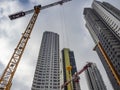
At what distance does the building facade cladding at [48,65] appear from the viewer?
11169 centimetres

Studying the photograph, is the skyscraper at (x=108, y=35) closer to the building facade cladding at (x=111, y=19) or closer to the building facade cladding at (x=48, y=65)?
the building facade cladding at (x=111, y=19)

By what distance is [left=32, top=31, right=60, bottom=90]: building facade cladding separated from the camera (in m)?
112

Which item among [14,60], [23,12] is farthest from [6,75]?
[23,12]

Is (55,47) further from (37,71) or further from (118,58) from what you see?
(118,58)

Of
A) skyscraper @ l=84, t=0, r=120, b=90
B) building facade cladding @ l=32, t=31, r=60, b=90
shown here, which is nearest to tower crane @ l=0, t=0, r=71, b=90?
skyscraper @ l=84, t=0, r=120, b=90

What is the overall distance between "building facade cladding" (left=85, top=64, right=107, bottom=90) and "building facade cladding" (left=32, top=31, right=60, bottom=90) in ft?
80.0

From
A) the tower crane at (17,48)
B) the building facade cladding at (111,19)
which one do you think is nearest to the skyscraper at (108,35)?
the building facade cladding at (111,19)

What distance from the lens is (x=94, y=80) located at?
11369 centimetres

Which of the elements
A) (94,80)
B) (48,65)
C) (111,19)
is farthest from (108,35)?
(48,65)

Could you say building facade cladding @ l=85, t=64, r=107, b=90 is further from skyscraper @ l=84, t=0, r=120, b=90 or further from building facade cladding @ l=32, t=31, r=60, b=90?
skyscraper @ l=84, t=0, r=120, b=90

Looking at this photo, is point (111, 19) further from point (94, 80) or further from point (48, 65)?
point (48, 65)

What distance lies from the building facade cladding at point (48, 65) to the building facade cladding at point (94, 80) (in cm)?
2440

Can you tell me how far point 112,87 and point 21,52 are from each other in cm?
5037

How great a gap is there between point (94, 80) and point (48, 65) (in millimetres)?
40966
